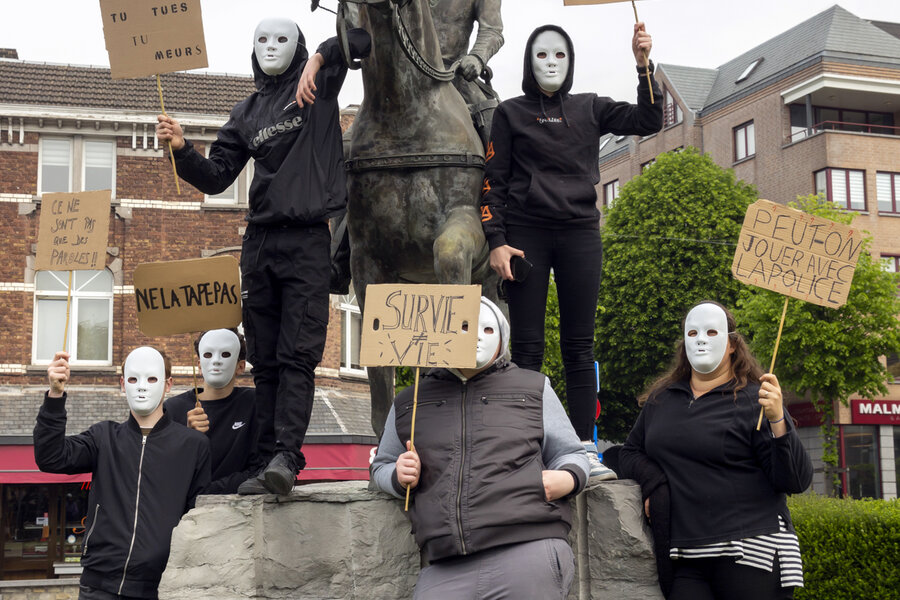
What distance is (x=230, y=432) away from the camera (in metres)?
5.71

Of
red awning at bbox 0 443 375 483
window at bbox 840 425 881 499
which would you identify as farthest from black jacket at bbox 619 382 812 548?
window at bbox 840 425 881 499

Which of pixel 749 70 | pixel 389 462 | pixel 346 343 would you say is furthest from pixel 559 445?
pixel 749 70

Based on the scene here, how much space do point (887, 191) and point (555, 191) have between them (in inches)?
1291

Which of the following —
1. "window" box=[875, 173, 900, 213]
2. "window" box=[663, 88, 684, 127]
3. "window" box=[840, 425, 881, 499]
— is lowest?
"window" box=[840, 425, 881, 499]

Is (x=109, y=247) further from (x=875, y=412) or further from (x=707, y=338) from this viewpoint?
(x=875, y=412)

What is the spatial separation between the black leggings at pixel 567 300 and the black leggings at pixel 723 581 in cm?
110

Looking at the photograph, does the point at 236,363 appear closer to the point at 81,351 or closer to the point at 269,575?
the point at 269,575

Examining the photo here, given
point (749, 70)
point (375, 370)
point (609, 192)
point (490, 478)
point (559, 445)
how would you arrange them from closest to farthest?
point (490, 478), point (559, 445), point (375, 370), point (749, 70), point (609, 192)

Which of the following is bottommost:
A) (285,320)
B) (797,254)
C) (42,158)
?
(285,320)

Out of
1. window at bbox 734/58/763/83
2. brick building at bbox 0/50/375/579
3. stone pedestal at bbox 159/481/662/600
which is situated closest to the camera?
stone pedestal at bbox 159/481/662/600

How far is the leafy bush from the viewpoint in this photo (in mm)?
8906

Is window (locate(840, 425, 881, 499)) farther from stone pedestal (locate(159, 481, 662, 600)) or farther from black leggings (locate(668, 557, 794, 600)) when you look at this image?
black leggings (locate(668, 557, 794, 600))

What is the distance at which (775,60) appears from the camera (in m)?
39.7

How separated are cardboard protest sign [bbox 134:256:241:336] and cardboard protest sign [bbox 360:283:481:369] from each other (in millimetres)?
1530
